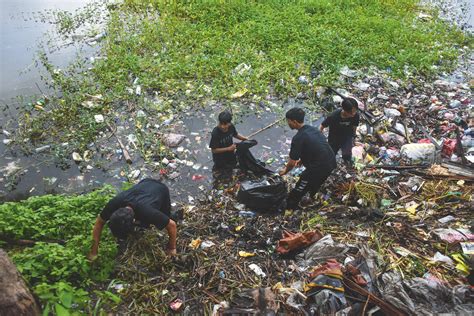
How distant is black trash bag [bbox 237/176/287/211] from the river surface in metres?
0.84

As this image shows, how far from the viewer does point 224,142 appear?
481 cm

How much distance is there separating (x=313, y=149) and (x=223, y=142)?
130 centimetres

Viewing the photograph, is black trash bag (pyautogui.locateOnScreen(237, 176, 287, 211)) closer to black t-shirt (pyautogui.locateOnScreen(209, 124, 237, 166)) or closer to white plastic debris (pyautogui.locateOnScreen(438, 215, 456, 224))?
black t-shirt (pyautogui.locateOnScreen(209, 124, 237, 166))

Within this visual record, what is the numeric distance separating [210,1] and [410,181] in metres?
6.80

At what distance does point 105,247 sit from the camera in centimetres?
355

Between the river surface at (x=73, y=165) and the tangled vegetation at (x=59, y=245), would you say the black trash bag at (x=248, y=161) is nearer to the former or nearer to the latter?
the river surface at (x=73, y=165)

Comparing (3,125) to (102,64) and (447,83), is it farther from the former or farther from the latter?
(447,83)

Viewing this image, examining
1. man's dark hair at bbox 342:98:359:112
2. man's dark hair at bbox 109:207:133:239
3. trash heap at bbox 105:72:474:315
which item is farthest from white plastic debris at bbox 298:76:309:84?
man's dark hair at bbox 109:207:133:239

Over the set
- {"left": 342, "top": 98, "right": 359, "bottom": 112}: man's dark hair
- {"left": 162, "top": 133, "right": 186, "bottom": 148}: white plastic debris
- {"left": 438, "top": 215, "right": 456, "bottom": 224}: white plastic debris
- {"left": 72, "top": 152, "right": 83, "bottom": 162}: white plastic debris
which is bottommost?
{"left": 438, "top": 215, "right": 456, "bottom": 224}: white plastic debris

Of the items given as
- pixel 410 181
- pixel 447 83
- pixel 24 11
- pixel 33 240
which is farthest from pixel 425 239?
pixel 24 11

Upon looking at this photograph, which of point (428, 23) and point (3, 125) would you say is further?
point (428, 23)

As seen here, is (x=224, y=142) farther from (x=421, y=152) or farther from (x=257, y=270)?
(x=421, y=152)

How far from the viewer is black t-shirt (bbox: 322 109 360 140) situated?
4.71m

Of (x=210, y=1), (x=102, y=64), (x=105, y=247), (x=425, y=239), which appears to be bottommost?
(x=425, y=239)
